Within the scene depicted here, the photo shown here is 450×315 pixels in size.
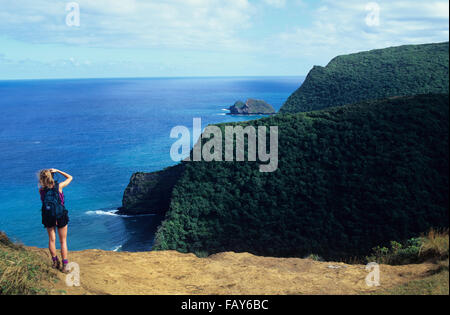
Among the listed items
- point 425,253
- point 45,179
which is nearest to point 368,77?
point 425,253

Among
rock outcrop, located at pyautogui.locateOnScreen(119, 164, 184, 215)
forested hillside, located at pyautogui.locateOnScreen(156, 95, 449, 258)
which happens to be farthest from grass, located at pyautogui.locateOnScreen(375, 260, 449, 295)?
rock outcrop, located at pyautogui.locateOnScreen(119, 164, 184, 215)

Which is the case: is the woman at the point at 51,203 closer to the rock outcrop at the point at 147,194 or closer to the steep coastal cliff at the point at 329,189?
the steep coastal cliff at the point at 329,189

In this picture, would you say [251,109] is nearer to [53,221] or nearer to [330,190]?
[330,190]

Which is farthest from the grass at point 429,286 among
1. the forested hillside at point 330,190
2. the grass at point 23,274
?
the forested hillside at point 330,190

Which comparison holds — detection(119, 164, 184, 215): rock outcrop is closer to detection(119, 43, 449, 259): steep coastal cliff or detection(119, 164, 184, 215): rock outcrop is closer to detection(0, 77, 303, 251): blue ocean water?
detection(0, 77, 303, 251): blue ocean water

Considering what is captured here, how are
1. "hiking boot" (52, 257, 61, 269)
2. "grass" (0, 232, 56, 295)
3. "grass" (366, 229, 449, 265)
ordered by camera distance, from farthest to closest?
"grass" (366, 229, 449, 265), "hiking boot" (52, 257, 61, 269), "grass" (0, 232, 56, 295)

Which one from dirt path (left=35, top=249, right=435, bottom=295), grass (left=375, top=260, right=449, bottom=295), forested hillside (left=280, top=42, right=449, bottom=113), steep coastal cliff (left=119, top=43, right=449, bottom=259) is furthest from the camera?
forested hillside (left=280, top=42, right=449, bottom=113)

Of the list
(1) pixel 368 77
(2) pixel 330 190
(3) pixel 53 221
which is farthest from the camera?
(1) pixel 368 77
